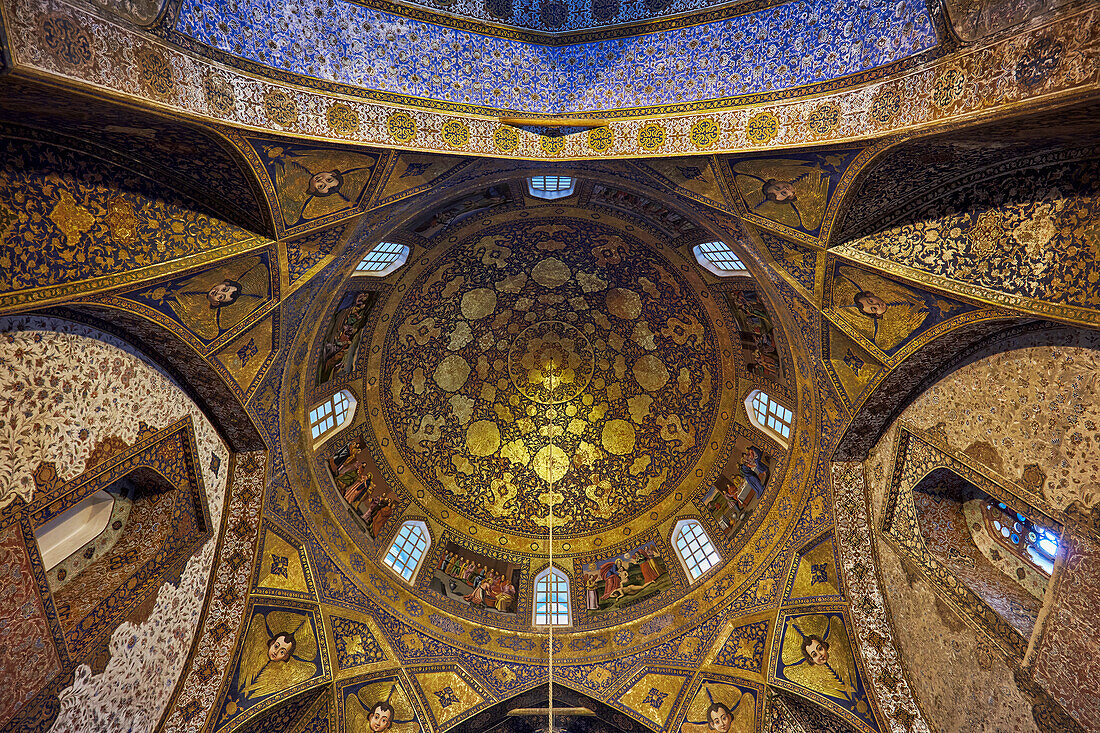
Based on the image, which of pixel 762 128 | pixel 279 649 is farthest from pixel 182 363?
pixel 762 128

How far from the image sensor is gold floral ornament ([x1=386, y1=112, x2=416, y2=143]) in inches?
339

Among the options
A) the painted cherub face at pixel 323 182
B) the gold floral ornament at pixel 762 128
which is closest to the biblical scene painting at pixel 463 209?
the painted cherub face at pixel 323 182

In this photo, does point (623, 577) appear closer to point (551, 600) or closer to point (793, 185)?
point (551, 600)

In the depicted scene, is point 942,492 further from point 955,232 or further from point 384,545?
point 384,545

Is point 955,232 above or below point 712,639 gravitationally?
above

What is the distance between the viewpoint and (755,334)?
13.7 m

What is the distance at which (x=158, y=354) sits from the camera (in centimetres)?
952

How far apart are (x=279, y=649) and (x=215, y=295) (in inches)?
305

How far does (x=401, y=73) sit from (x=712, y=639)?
13535 mm

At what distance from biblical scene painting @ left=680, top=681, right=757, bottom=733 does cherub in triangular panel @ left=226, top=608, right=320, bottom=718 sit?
8690 mm

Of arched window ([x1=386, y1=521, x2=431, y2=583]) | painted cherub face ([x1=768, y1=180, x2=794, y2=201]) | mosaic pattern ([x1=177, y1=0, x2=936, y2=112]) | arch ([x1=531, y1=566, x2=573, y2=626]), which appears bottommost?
arch ([x1=531, y1=566, x2=573, y2=626])

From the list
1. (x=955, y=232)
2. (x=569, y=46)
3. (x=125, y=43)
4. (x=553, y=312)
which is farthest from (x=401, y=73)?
(x=553, y=312)

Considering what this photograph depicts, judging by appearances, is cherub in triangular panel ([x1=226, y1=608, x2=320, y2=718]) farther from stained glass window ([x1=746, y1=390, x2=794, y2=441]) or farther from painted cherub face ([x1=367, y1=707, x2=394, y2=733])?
stained glass window ([x1=746, y1=390, x2=794, y2=441])

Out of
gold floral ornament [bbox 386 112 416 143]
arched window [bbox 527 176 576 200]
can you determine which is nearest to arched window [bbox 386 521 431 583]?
arched window [bbox 527 176 576 200]
